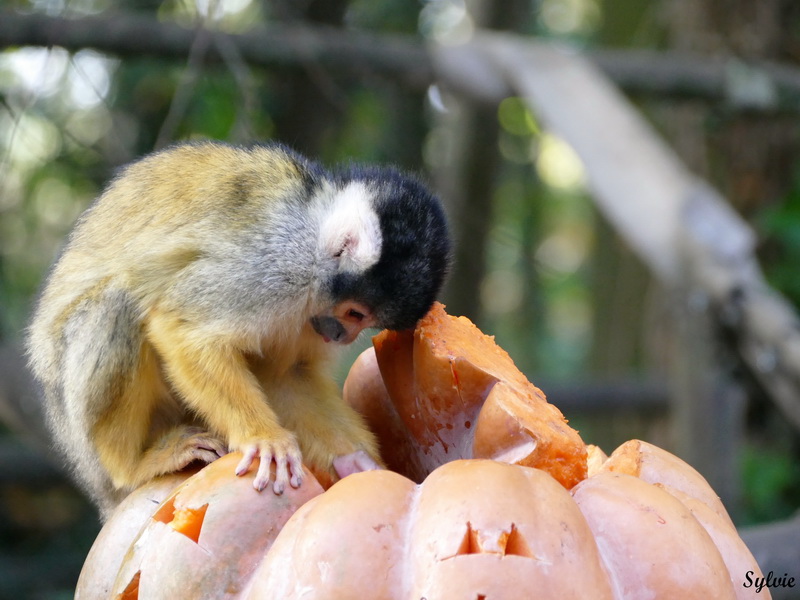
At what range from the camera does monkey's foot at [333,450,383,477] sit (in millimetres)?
1699

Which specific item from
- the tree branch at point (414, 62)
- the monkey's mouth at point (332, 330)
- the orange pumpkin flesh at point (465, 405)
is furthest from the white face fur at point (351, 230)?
the tree branch at point (414, 62)

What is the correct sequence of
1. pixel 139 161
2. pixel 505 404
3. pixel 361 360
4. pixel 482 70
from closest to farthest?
pixel 505 404
pixel 361 360
pixel 139 161
pixel 482 70

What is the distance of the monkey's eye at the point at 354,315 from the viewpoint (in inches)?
77.4

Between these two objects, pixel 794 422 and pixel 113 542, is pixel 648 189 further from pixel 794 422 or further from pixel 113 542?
pixel 113 542

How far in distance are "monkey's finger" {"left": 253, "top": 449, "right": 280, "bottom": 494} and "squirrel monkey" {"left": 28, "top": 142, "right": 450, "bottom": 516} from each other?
0.42 ft

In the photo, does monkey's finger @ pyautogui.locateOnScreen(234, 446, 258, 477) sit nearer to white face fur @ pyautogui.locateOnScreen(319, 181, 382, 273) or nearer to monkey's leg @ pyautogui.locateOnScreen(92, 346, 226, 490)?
monkey's leg @ pyautogui.locateOnScreen(92, 346, 226, 490)

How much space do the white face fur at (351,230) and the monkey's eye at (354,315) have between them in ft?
0.30

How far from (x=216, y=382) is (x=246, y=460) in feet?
1.15

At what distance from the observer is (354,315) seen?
1979mm

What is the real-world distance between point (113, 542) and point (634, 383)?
3989mm

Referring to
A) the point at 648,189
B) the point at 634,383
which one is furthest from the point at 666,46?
the point at 648,189

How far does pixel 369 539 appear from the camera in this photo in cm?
119

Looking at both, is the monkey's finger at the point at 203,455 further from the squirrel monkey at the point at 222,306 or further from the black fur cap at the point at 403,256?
the black fur cap at the point at 403,256

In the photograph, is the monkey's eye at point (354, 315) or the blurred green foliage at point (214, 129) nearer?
the monkey's eye at point (354, 315)
